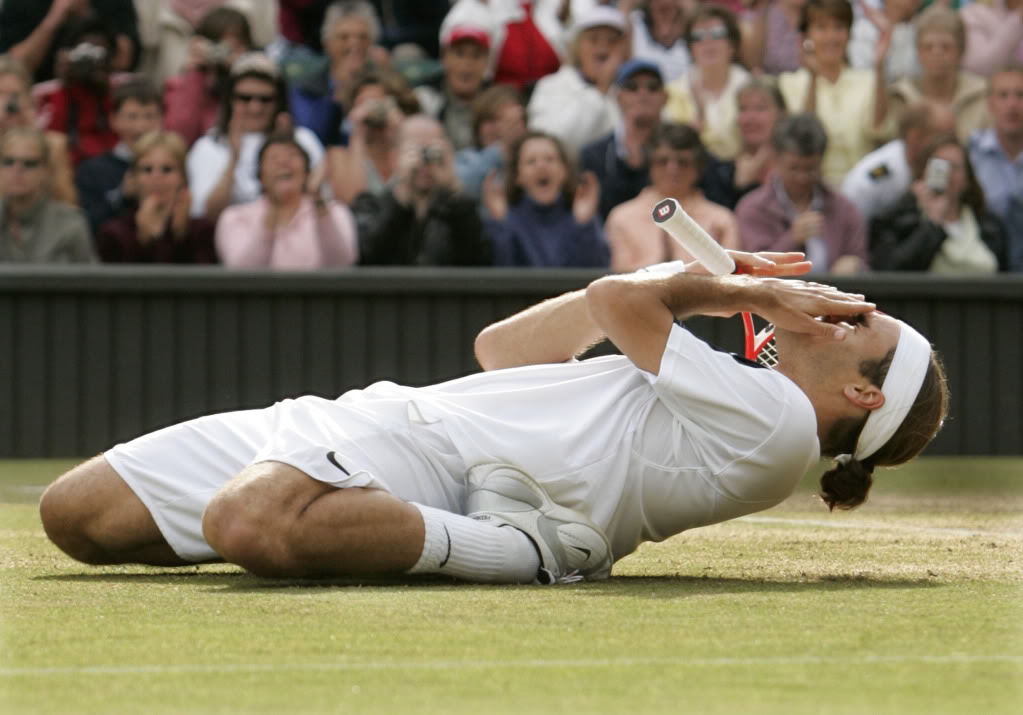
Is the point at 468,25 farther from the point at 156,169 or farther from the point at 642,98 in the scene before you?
the point at 156,169

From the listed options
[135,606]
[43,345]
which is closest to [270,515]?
[135,606]

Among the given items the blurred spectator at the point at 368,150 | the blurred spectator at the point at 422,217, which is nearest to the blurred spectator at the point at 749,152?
the blurred spectator at the point at 422,217

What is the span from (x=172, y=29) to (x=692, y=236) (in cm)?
844

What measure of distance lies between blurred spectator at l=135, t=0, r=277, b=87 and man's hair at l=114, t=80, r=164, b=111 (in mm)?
510

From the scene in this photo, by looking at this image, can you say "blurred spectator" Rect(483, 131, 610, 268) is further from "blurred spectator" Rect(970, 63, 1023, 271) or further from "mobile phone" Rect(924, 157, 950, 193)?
"blurred spectator" Rect(970, 63, 1023, 271)

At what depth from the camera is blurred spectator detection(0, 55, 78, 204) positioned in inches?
435

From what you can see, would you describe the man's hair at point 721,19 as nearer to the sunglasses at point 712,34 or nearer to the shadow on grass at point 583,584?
the sunglasses at point 712,34

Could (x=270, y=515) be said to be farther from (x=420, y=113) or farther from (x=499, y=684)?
(x=420, y=113)

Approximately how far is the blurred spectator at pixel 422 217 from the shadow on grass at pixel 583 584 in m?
6.36

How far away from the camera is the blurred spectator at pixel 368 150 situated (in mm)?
11383

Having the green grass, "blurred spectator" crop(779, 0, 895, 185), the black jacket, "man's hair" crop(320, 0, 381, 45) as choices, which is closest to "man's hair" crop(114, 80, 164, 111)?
"man's hair" crop(320, 0, 381, 45)

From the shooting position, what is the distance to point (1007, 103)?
1210cm

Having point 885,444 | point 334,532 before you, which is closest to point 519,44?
point 885,444

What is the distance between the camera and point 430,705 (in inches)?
113
